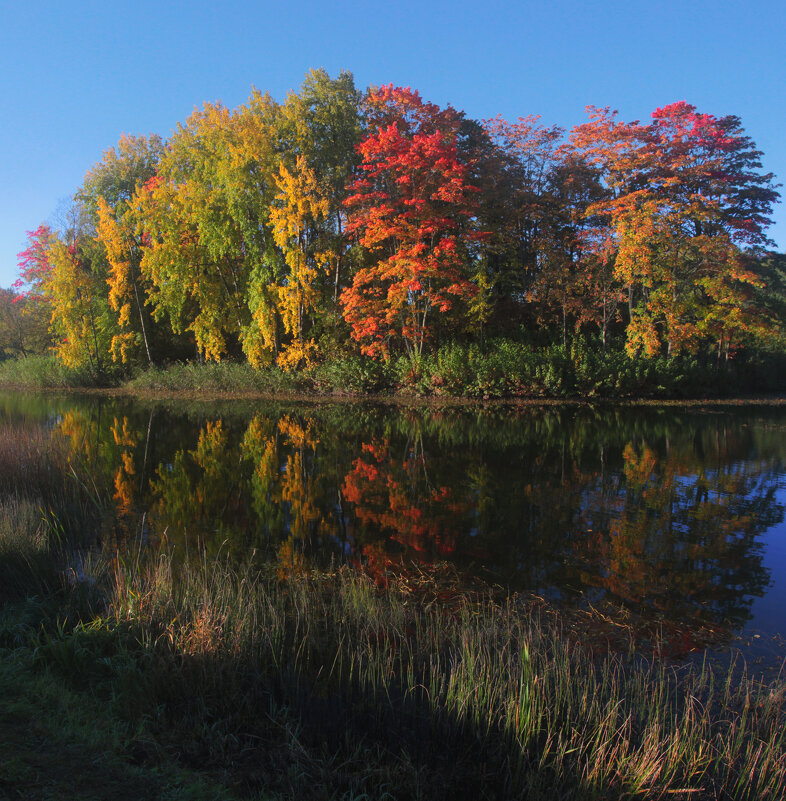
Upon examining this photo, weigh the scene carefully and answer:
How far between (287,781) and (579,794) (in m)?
1.65

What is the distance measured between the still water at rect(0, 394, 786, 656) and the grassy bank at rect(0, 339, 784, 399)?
7.45m

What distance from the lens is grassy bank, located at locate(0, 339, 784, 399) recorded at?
1065 inches

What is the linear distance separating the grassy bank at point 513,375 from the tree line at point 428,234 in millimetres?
924

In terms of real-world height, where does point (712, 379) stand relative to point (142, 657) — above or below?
above

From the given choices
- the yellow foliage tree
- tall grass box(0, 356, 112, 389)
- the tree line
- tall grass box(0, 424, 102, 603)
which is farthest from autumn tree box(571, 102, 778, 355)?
tall grass box(0, 356, 112, 389)

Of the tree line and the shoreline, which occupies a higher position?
the tree line

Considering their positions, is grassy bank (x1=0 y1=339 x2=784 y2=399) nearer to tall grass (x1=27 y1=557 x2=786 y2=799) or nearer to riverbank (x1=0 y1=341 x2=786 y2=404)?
riverbank (x1=0 y1=341 x2=786 y2=404)

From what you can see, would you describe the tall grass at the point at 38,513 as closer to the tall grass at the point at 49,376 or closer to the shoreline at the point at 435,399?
the shoreline at the point at 435,399

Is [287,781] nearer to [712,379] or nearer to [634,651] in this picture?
[634,651]

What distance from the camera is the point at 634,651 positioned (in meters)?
5.11

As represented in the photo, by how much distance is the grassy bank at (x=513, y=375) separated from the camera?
27062 mm

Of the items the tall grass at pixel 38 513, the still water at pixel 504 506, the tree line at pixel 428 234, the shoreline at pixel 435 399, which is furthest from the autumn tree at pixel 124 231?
the tall grass at pixel 38 513

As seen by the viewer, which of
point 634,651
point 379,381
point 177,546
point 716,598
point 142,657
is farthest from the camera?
point 379,381

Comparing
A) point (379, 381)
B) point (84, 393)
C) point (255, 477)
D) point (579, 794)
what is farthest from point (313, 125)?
point (579, 794)
